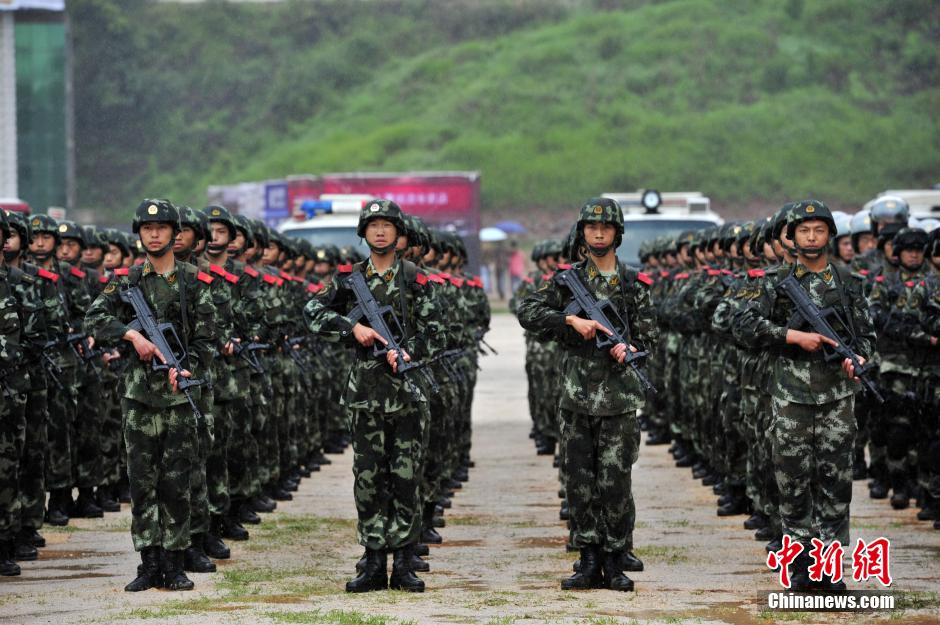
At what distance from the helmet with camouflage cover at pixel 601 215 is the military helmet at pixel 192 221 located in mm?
2238

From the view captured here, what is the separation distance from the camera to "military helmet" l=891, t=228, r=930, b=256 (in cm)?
1254

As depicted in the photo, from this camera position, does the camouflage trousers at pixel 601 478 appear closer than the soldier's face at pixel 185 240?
Yes

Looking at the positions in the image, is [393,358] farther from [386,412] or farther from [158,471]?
[158,471]

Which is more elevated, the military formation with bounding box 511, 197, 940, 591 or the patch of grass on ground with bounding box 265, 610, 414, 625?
the military formation with bounding box 511, 197, 940, 591

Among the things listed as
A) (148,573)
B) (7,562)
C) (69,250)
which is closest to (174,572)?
(148,573)

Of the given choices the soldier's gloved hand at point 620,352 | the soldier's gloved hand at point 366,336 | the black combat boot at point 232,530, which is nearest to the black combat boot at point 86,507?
the black combat boot at point 232,530

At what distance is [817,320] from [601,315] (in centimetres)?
113

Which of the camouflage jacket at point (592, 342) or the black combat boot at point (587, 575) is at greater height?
the camouflage jacket at point (592, 342)

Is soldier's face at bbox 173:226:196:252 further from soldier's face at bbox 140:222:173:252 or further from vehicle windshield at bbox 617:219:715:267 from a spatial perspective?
vehicle windshield at bbox 617:219:715:267

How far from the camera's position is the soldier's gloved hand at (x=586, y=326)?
30.3 feet

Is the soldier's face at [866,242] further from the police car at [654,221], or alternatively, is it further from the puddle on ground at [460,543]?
the police car at [654,221]

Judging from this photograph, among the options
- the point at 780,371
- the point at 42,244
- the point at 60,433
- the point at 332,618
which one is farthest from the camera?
the point at 42,244

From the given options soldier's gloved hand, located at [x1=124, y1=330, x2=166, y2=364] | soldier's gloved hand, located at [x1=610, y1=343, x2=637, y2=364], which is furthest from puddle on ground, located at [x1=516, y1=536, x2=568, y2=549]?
soldier's gloved hand, located at [x1=124, y1=330, x2=166, y2=364]

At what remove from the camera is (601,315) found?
9438 mm
